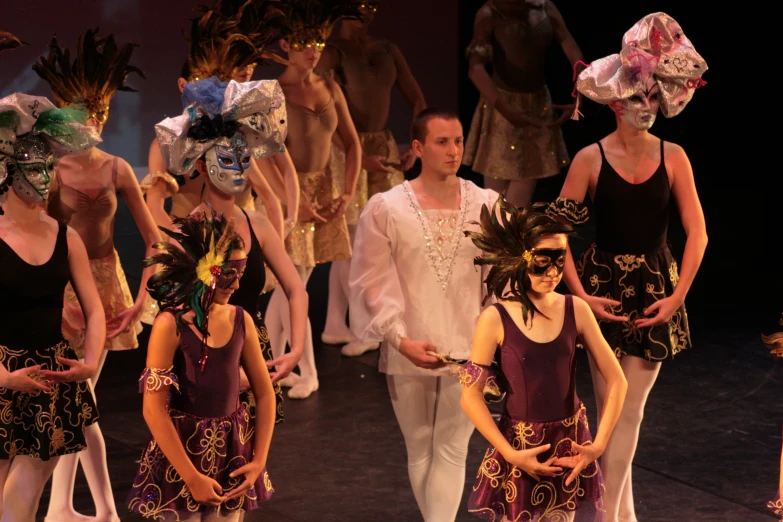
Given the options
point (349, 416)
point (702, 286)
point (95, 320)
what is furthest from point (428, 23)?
point (95, 320)

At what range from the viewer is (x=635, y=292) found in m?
4.23

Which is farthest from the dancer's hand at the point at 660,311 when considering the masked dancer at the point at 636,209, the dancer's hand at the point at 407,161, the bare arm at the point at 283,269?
the dancer's hand at the point at 407,161

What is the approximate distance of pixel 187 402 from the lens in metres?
3.29

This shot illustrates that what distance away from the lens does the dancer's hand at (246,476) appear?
3.28 metres

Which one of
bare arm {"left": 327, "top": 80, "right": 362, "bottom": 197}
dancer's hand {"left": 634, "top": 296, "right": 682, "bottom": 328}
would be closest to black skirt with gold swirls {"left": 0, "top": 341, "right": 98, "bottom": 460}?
dancer's hand {"left": 634, "top": 296, "right": 682, "bottom": 328}

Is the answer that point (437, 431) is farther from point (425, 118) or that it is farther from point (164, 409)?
point (164, 409)

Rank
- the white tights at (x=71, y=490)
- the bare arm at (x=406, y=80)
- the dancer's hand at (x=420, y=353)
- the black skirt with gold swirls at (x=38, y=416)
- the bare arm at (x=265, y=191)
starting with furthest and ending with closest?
the bare arm at (x=406, y=80) → the bare arm at (x=265, y=191) → the white tights at (x=71, y=490) → the dancer's hand at (x=420, y=353) → the black skirt with gold swirls at (x=38, y=416)

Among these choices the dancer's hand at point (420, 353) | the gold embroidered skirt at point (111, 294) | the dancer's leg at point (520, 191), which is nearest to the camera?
the dancer's hand at point (420, 353)

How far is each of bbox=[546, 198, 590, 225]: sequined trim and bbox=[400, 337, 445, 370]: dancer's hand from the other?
0.66m

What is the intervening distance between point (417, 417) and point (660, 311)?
871 mm

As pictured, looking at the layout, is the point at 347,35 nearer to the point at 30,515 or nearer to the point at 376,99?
the point at 376,99

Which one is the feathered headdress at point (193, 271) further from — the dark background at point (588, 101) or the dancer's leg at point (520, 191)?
the dark background at point (588, 101)

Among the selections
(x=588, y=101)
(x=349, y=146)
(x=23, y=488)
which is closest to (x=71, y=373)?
(x=23, y=488)

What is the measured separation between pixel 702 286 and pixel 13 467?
4901mm
